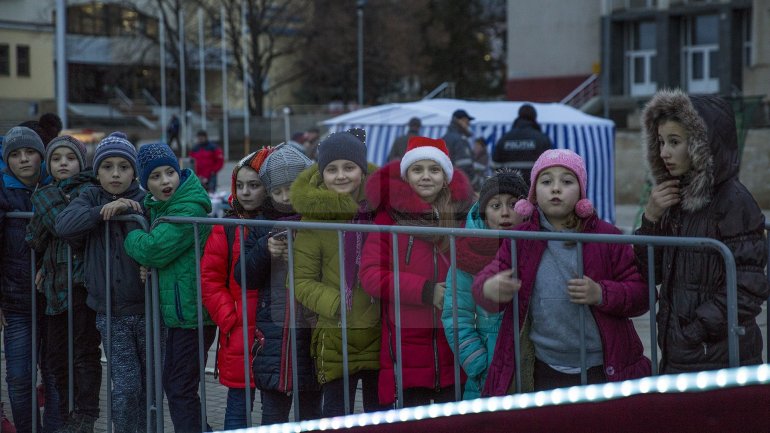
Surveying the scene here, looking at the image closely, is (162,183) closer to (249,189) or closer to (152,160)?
(152,160)

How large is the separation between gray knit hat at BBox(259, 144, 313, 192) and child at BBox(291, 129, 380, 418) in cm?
32

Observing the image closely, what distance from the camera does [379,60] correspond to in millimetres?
59500

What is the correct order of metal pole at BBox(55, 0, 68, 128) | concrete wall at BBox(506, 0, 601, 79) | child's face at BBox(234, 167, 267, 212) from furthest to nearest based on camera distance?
concrete wall at BBox(506, 0, 601, 79)
metal pole at BBox(55, 0, 68, 128)
child's face at BBox(234, 167, 267, 212)

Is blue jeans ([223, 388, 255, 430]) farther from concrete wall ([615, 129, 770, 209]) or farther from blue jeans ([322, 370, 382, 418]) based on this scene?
concrete wall ([615, 129, 770, 209])

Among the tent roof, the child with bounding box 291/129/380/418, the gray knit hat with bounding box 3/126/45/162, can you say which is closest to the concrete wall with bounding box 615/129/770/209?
the tent roof

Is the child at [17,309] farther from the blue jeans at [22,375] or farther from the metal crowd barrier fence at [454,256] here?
the metal crowd barrier fence at [454,256]

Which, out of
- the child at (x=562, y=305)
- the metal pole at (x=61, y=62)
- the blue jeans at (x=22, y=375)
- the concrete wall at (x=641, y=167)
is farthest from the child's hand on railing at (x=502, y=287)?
the concrete wall at (x=641, y=167)

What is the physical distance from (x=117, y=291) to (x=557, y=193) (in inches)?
96.6

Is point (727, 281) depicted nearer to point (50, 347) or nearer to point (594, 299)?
point (594, 299)

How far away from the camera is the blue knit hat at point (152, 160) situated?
5.50 m

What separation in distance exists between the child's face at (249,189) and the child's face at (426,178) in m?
0.89

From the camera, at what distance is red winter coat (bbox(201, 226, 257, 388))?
507 centimetres

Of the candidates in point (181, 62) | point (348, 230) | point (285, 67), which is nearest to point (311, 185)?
point (348, 230)

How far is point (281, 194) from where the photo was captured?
520 centimetres
